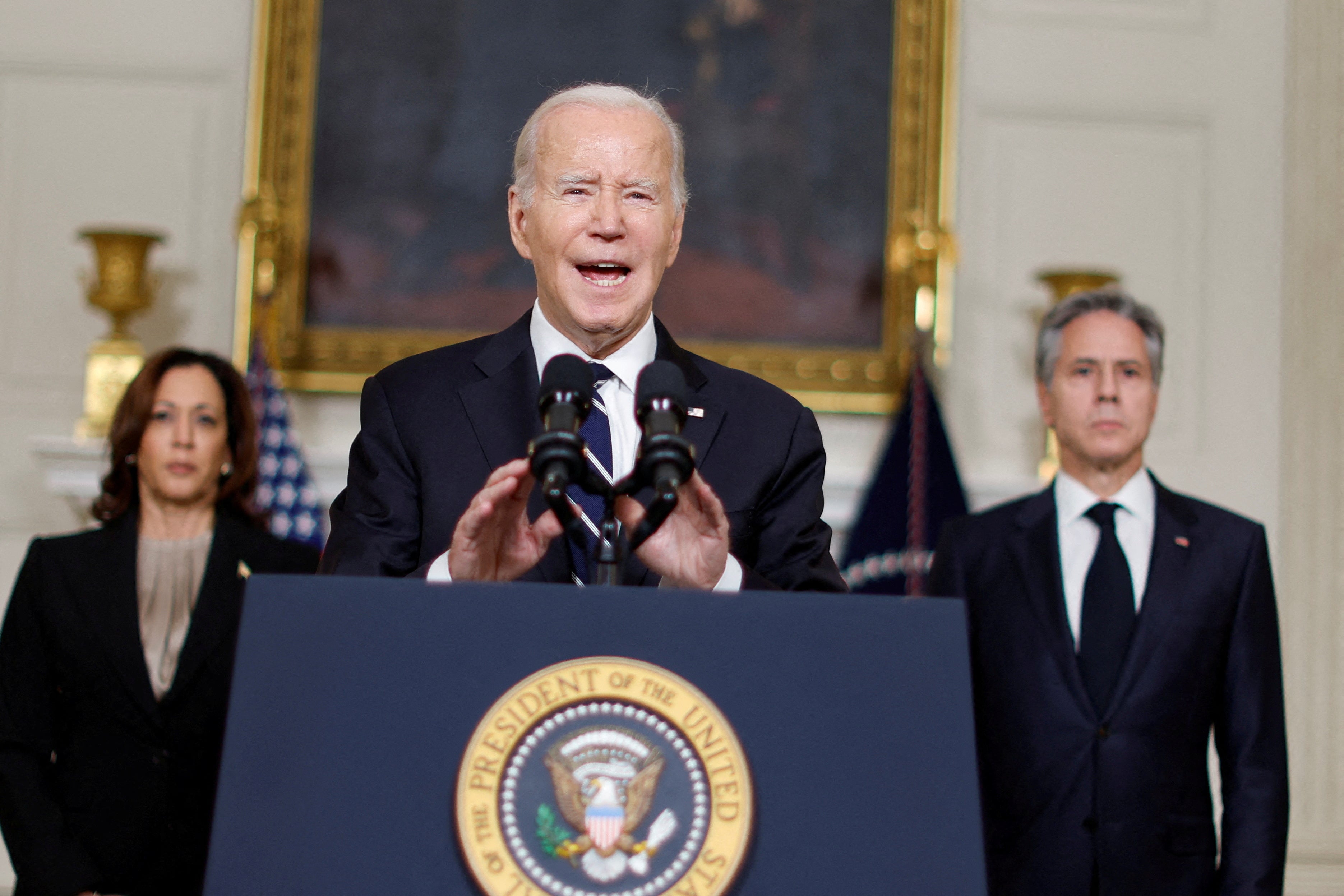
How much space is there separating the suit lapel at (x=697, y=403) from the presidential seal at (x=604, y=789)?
703 mm

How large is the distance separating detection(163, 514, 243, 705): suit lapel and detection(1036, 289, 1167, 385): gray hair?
189cm

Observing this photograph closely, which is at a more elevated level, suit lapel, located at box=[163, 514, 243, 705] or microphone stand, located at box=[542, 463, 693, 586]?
microphone stand, located at box=[542, 463, 693, 586]

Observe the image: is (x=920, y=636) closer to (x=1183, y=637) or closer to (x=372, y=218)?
(x=1183, y=637)

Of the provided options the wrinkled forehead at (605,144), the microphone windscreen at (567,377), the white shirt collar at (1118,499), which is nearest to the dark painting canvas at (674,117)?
the white shirt collar at (1118,499)

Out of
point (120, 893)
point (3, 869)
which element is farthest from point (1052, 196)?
point (3, 869)

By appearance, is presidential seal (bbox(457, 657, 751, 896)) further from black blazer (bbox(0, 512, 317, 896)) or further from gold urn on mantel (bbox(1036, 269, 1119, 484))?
gold urn on mantel (bbox(1036, 269, 1119, 484))

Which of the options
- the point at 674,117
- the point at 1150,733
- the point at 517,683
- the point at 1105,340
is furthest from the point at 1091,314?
the point at 674,117

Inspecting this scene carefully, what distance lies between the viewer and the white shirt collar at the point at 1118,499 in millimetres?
3113

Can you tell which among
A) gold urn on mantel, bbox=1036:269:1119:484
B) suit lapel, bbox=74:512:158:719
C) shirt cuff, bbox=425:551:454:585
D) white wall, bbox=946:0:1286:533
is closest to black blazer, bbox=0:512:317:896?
suit lapel, bbox=74:512:158:719

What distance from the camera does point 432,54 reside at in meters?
5.23

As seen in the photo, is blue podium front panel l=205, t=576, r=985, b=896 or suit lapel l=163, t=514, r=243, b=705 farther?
suit lapel l=163, t=514, r=243, b=705

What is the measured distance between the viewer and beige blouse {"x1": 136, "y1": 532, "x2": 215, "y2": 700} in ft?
11.0

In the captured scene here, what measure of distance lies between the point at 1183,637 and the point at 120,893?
2.27 m

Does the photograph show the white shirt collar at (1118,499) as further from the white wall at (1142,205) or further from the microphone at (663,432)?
the white wall at (1142,205)
